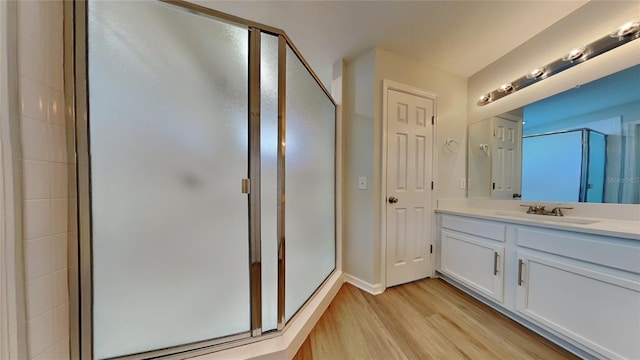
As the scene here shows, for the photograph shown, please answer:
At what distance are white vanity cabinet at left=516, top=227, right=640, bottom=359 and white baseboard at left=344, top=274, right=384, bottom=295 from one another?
931 mm

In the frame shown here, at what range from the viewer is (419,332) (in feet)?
4.35

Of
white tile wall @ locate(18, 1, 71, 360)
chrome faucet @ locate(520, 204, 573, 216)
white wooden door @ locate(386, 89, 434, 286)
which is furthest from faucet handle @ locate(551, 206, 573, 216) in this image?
white tile wall @ locate(18, 1, 71, 360)

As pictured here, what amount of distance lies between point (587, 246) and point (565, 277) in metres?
0.22

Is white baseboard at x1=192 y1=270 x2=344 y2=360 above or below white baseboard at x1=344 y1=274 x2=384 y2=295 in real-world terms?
above

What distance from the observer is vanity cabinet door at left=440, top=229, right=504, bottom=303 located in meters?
1.50

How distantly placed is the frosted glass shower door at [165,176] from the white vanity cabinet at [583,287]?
1.77m

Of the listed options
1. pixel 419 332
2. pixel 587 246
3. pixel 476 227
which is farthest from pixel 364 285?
pixel 587 246

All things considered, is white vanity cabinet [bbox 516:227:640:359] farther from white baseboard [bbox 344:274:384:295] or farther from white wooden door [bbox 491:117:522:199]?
white baseboard [bbox 344:274:384:295]

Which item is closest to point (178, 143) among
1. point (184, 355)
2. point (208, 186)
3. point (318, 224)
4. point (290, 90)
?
point (208, 186)

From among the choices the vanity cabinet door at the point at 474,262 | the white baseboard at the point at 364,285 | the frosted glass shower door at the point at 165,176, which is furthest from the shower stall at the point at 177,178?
the vanity cabinet door at the point at 474,262

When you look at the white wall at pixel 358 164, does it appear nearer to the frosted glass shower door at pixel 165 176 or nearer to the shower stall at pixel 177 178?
the shower stall at pixel 177 178

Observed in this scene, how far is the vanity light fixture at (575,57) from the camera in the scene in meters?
1.20

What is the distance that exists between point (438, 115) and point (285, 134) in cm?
176

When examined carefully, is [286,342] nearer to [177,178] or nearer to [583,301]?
[177,178]
